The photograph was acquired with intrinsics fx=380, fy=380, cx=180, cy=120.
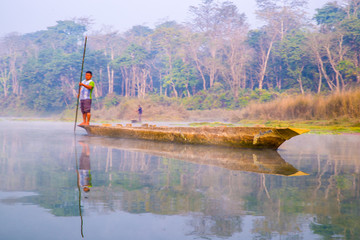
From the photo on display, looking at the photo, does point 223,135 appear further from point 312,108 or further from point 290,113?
point 290,113

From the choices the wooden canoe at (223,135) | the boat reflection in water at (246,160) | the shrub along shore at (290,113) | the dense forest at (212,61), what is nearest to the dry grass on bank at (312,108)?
the shrub along shore at (290,113)

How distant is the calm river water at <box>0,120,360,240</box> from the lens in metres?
2.32

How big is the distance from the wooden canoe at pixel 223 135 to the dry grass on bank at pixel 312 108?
8139 mm

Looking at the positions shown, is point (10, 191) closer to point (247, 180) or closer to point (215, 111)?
point (247, 180)

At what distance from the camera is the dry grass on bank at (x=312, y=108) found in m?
13.9

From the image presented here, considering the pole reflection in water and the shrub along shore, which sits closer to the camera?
the pole reflection in water

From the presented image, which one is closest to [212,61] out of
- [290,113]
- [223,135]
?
[290,113]

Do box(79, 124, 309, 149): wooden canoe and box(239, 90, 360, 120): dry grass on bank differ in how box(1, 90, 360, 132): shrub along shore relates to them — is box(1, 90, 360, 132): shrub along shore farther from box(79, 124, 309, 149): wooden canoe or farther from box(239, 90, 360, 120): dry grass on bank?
box(79, 124, 309, 149): wooden canoe

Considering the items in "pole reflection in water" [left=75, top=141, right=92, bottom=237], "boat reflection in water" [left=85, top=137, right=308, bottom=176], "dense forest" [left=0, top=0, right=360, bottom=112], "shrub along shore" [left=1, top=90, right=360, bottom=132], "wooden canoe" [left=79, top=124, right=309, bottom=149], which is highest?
"dense forest" [left=0, top=0, right=360, bottom=112]

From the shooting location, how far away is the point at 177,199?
3092 mm

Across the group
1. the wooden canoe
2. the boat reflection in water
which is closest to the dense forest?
the wooden canoe

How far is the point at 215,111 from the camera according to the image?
94.9ft

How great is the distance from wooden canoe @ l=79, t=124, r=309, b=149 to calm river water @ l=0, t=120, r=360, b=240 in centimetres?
120

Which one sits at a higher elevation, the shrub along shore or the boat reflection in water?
the shrub along shore
